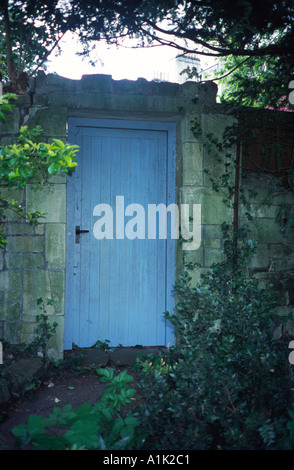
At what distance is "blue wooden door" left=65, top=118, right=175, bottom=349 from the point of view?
13.8 ft

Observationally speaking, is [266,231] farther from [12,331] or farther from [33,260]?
[12,331]

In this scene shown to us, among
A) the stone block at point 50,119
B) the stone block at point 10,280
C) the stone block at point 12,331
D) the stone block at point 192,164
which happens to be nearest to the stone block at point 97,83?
the stone block at point 50,119

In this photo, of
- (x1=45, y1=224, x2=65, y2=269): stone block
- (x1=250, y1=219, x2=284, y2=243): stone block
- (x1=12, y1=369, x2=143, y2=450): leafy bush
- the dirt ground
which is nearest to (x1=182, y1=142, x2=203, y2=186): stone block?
(x1=250, y1=219, x2=284, y2=243): stone block

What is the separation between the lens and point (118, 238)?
4.30 metres

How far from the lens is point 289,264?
14.2ft

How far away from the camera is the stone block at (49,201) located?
3832mm

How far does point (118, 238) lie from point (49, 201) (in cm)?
84

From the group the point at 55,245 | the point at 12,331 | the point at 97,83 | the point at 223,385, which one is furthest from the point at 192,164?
the point at 12,331

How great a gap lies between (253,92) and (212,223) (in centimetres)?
137

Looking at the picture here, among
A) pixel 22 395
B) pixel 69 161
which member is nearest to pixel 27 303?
pixel 22 395

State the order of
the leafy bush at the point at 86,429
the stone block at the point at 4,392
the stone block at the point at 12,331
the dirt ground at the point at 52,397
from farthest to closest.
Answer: the stone block at the point at 12,331 → the stone block at the point at 4,392 → the dirt ground at the point at 52,397 → the leafy bush at the point at 86,429

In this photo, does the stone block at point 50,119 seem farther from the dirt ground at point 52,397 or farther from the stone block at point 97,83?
Answer: the dirt ground at point 52,397

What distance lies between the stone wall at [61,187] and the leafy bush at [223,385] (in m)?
1.22
